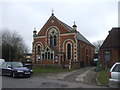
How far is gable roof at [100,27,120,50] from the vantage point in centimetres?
2705

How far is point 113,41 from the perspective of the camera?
28047 millimetres

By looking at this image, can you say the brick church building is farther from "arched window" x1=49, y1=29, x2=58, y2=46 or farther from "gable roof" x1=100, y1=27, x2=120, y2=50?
"gable roof" x1=100, y1=27, x2=120, y2=50

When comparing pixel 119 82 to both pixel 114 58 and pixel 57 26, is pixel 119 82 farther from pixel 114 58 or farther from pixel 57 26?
pixel 57 26

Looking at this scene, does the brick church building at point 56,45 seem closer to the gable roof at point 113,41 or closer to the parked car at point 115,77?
the gable roof at point 113,41

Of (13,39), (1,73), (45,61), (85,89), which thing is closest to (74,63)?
(45,61)

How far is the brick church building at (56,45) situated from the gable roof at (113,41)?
22.3 ft

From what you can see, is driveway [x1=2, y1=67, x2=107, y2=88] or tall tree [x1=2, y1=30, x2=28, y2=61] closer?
driveway [x1=2, y1=67, x2=107, y2=88]

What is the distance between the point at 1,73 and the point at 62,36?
60.3ft

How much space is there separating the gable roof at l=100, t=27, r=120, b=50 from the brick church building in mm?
6810

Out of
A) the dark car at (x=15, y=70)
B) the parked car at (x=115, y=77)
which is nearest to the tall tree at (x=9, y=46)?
the dark car at (x=15, y=70)

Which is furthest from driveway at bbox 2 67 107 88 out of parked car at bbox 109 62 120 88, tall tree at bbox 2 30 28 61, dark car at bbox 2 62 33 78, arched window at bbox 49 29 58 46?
tall tree at bbox 2 30 28 61

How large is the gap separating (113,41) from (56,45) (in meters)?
12.9

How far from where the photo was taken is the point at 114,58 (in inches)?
1055

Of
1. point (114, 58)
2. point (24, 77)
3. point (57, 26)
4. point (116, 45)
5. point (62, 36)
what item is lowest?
→ point (24, 77)
